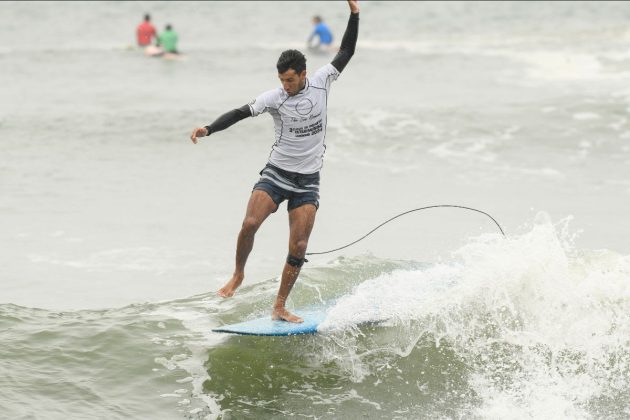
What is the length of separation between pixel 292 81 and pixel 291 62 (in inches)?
6.7

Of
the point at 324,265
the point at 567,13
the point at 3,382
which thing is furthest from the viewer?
the point at 567,13

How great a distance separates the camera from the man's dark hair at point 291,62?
23.1ft

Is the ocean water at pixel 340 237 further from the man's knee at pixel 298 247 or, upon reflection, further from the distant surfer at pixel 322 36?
the distant surfer at pixel 322 36

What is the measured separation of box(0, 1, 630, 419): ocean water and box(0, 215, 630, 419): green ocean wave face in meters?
0.02

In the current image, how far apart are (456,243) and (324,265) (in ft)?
8.33

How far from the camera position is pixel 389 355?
7.80m

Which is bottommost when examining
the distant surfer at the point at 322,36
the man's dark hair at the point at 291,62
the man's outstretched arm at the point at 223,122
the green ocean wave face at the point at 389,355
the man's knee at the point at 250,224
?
the green ocean wave face at the point at 389,355

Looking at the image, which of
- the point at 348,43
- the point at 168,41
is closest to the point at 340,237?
the point at 348,43

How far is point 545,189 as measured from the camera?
1557 cm

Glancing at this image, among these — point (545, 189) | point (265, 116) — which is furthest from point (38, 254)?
point (265, 116)

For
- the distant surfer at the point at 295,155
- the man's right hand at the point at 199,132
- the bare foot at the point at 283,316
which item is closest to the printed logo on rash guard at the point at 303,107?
the distant surfer at the point at 295,155

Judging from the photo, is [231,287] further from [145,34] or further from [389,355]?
[145,34]

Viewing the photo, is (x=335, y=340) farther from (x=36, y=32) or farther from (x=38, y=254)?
(x=36, y=32)

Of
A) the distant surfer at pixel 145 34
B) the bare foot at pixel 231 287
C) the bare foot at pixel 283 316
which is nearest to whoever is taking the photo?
the bare foot at pixel 283 316
